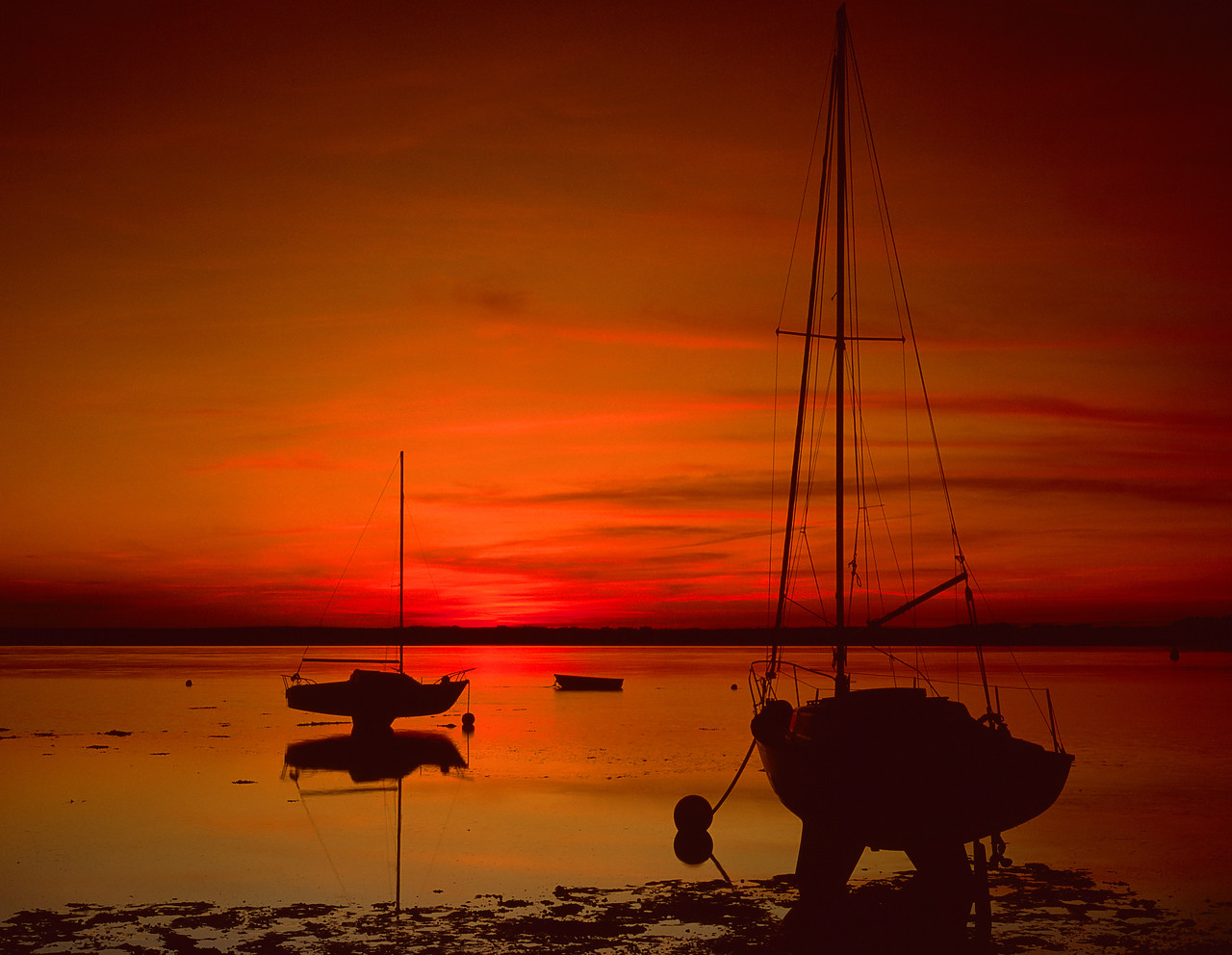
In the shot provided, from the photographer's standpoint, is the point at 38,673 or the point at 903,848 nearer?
the point at 903,848

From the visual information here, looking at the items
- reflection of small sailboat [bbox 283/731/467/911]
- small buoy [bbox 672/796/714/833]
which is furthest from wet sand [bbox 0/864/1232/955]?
reflection of small sailboat [bbox 283/731/467/911]

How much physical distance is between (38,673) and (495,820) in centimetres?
7972

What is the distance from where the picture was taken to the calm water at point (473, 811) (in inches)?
779

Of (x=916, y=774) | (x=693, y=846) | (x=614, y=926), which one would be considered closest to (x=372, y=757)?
(x=693, y=846)

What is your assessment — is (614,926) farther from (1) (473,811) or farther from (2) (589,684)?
(2) (589,684)

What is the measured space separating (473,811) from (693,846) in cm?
715

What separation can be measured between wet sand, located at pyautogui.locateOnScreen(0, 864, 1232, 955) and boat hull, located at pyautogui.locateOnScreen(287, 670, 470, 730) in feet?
87.3

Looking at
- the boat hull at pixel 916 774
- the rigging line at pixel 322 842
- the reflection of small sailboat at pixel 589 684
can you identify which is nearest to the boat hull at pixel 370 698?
the rigging line at pixel 322 842

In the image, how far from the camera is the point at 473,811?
27.3 meters

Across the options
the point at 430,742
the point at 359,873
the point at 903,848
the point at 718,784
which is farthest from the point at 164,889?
the point at 430,742

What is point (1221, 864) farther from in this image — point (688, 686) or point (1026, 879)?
point (688, 686)

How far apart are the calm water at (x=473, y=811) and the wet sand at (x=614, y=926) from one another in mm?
1023

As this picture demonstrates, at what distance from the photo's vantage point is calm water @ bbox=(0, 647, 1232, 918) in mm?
19797

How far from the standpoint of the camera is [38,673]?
9225 cm
